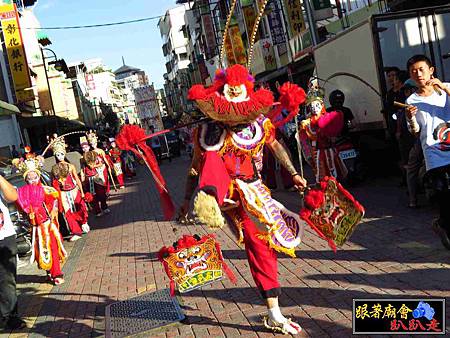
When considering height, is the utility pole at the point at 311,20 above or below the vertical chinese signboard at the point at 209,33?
below

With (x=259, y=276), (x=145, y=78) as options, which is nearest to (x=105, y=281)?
(x=259, y=276)

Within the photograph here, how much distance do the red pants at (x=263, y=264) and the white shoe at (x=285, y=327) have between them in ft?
0.76

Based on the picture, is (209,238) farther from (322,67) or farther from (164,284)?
(322,67)

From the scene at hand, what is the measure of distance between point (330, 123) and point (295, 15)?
11.4 meters

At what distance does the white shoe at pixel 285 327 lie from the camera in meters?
4.05

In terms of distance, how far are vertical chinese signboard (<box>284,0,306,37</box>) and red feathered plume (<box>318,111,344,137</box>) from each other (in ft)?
35.9

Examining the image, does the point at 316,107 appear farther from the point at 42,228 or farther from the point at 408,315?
the point at 408,315

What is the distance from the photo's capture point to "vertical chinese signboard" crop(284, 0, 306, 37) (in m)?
19.1

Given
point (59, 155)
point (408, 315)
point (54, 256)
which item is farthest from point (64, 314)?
point (59, 155)

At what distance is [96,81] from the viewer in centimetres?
10800

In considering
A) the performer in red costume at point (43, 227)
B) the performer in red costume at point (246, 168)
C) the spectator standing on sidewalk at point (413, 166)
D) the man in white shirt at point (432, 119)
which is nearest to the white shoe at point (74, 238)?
A: the performer in red costume at point (43, 227)

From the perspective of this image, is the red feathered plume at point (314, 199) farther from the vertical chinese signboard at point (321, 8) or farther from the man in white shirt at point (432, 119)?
the vertical chinese signboard at point (321, 8)

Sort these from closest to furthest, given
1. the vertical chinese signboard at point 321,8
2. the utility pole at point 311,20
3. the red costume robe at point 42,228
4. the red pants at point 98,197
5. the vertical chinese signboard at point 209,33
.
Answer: the red costume robe at point 42,228 < the red pants at point 98,197 < the utility pole at point 311,20 < the vertical chinese signboard at point 321,8 < the vertical chinese signboard at point 209,33

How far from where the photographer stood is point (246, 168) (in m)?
4.21
